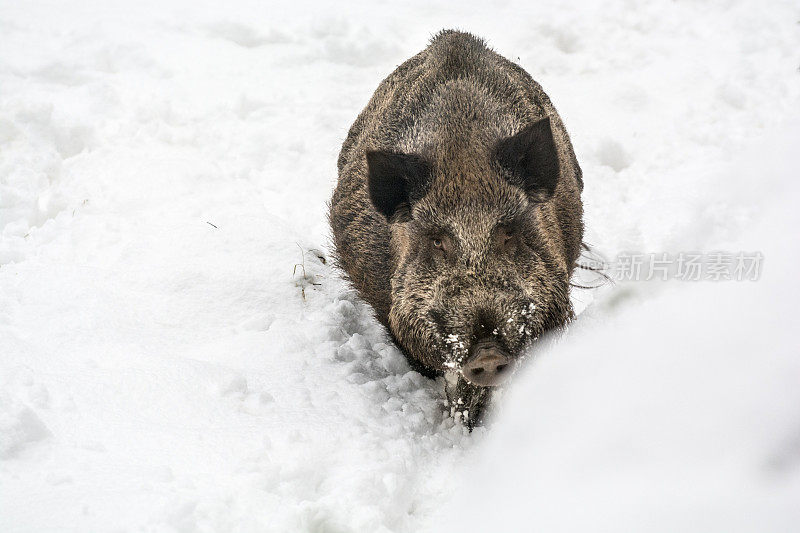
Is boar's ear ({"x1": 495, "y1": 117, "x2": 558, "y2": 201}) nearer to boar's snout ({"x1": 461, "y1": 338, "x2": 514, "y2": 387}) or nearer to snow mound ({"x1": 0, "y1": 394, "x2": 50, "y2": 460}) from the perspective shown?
boar's snout ({"x1": 461, "y1": 338, "x2": 514, "y2": 387})

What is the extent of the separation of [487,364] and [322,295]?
2.34 meters

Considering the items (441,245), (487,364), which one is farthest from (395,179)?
(487,364)

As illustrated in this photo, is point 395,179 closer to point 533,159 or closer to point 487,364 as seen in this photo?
point 533,159

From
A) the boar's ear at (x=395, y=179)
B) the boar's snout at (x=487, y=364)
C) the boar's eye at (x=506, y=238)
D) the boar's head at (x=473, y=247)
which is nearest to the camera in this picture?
the boar's snout at (x=487, y=364)

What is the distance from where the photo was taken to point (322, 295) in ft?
17.8

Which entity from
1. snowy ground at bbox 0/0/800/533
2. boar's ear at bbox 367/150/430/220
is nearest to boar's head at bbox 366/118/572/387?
boar's ear at bbox 367/150/430/220

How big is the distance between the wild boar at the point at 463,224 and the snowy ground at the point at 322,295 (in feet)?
1.45

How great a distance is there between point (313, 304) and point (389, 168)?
5.38ft

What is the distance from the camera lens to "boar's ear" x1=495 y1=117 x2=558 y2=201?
402cm

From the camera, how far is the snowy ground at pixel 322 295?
2.93 metres

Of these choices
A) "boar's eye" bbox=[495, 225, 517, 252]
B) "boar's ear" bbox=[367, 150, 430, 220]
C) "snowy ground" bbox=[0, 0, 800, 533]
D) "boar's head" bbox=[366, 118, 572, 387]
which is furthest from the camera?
"boar's ear" bbox=[367, 150, 430, 220]

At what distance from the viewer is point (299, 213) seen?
649 centimetres

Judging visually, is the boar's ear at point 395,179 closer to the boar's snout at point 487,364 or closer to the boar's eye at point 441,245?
the boar's eye at point 441,245

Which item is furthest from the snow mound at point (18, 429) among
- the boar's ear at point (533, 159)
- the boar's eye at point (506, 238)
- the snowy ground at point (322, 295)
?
the boar's ear at point (533, 159)
